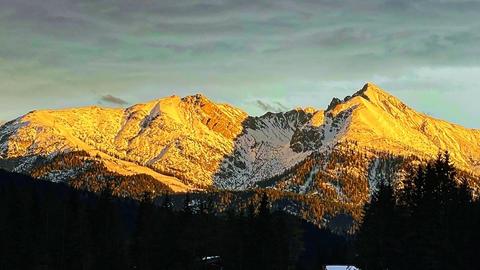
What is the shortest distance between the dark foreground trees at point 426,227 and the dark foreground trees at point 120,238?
2254 centimetres

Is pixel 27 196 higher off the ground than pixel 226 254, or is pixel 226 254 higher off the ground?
pixel 27 196

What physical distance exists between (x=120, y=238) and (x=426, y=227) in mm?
67178

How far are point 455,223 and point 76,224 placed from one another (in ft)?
200

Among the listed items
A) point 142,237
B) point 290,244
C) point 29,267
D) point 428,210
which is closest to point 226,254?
point 142,237

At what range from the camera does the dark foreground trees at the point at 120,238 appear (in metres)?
119

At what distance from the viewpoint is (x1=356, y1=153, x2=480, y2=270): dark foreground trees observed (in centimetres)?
9388

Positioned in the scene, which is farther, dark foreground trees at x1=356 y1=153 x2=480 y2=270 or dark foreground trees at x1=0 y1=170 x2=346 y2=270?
dark foreground trees at x1=0 y1=170 x2=346 y2=270

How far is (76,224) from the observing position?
123 metres

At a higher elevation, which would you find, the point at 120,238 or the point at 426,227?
the point at 120,238

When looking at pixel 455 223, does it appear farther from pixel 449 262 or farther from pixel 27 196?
pixel 27 196

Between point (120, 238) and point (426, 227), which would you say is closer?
point (426, 227)

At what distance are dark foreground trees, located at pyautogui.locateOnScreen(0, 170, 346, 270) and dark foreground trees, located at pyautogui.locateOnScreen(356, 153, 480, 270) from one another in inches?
887

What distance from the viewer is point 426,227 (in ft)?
309

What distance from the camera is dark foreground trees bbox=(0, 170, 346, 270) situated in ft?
390
